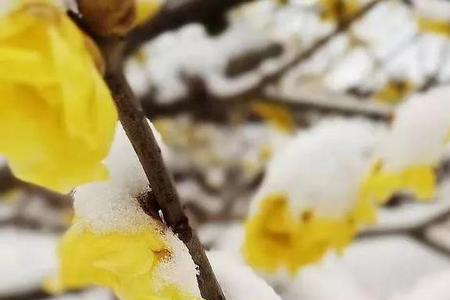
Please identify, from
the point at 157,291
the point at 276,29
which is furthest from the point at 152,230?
the point at 276,29

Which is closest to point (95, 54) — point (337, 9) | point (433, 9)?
point (433, 9)

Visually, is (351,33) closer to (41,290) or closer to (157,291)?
(41,290)

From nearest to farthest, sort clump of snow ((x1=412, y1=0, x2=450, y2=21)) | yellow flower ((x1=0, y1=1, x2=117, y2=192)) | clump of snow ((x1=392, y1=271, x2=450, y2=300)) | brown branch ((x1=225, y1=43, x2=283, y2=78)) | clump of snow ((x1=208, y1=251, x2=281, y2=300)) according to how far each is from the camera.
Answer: yellow flower ((x1=0, y1=1, x2=117, y2=192)) < clump of snow ((x1=208, y1=251, x2=281, y2=300)) < clump of snow ((x1=392, y1=271, x2=450, y2=300)) < clump of snow ((x1=412, y1=0, x2=450, y2=21)) < brown branch ((x1=225, y1=43, x2=283, y2=78))

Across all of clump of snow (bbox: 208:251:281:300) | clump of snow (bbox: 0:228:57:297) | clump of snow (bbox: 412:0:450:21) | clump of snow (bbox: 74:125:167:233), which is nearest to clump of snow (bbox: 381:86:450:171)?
clump of snow (bbox: 412:0:450:21)

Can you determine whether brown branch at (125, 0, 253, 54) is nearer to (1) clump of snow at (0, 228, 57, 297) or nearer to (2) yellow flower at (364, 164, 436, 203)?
(2) yellow flower at (364, 164, 436, 203)

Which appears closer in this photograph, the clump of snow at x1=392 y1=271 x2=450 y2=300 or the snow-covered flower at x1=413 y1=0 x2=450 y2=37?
the clump of snow at x1=392 y1=271 x2=450 y2=300

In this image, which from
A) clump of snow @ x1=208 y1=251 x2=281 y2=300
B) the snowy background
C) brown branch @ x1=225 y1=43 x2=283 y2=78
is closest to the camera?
clump of snow @ x1=208 y1=251 x2=281 y2=300

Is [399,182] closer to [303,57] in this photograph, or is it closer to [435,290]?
[435,290]

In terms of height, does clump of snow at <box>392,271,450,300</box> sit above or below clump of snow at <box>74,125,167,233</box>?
above
